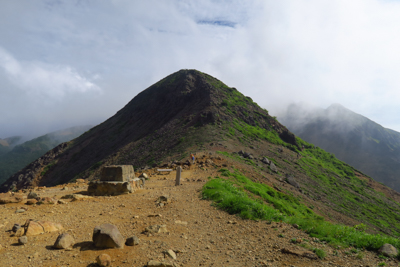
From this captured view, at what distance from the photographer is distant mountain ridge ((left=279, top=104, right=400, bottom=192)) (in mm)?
82938

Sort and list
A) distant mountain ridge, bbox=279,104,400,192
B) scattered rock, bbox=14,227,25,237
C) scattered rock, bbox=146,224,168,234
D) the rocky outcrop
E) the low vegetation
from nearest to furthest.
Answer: the low vegetation < scattered rock, bbox=14,227,25,237 < scattered rock, bbox=146,224,168,234 < the rocky outcrop < distant mountain ridge, bbox=279,104,400,192

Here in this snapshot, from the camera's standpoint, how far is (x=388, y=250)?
17.9ft

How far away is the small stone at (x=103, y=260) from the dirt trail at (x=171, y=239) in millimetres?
151

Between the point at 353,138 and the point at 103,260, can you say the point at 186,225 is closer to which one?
the point at 103,260

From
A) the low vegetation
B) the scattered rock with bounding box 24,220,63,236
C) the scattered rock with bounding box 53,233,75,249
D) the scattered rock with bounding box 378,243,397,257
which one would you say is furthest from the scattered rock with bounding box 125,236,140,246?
the scattered rock with bounding box 378,243,397,257

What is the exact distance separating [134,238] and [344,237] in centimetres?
527

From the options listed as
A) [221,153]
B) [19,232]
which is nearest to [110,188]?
[19,232]

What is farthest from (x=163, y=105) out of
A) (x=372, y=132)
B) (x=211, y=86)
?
(x=372, y=132)

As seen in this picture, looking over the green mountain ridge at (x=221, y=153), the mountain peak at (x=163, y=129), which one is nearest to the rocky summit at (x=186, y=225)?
the green mountain ridge at (x=221, y=153)

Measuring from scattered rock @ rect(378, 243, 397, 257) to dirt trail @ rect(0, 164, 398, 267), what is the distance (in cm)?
21

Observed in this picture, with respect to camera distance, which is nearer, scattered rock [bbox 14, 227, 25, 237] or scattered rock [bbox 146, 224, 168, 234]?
scattered rock [bbox 14, 227, 25, 237]

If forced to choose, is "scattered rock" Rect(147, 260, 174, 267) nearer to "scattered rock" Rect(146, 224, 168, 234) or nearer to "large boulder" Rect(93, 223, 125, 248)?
"large boulder" Rect(93, 223, 125, 248)

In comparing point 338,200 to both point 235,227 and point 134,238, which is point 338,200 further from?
point 134,238

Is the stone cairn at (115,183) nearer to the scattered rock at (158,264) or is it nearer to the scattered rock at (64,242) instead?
the scattered rock at (64,242)
